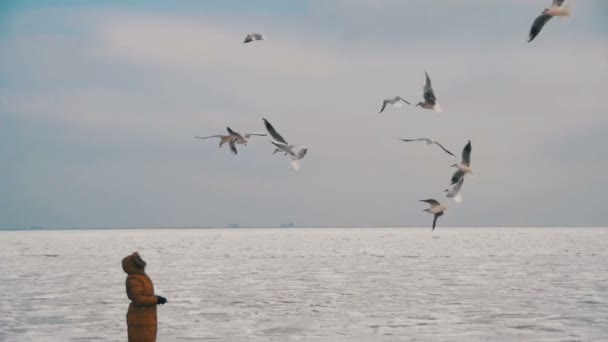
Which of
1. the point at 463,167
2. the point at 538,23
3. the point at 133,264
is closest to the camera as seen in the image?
the point at 133,264

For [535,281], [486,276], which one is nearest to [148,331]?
[535,281]

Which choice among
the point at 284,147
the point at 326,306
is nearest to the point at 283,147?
the point at 284,147

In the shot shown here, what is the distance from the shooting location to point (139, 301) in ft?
36.1

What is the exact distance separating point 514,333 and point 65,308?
10.9 meters

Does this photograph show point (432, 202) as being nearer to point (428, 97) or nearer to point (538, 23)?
point (428, 97)

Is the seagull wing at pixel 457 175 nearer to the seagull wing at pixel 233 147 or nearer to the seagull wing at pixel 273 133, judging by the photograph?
the seagull wing at pixel 273 133

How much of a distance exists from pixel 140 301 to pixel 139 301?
17 mm

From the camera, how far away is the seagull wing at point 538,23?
10904 mm

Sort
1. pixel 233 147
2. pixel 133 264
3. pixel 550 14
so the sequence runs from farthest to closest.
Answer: pixel 233 147 < pixel 550 14 < pixel 133 264

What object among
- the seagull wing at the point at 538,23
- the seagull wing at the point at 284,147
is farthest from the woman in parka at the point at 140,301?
the seagull wing at the point at 538,23

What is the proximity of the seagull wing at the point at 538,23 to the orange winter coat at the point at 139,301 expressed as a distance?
5.94 metres

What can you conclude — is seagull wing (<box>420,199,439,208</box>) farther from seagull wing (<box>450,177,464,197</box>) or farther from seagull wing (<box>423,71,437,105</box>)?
seagull wing (<box>423,71,437,105</box>)

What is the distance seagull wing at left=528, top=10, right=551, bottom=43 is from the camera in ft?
35.8

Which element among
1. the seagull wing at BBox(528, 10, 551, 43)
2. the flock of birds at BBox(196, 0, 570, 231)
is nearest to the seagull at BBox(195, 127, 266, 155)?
the flock of birds at BBox(196, 0, 570, 231)
